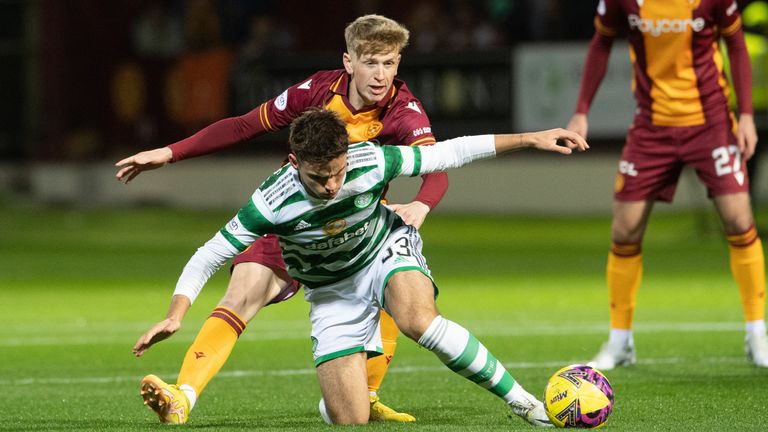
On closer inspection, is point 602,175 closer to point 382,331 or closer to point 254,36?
point 254,36

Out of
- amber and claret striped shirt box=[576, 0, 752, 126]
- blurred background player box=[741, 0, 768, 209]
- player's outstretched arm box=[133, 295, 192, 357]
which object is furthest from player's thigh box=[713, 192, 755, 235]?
blurred background player box=[741, 0, 768, 209]

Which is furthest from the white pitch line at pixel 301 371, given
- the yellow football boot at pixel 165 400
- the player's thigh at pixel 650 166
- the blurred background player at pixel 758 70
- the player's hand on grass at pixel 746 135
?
the blurred background player at pixel 758 70

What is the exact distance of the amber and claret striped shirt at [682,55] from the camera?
7.34 metres

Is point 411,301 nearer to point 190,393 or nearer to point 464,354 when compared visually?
point 464,354

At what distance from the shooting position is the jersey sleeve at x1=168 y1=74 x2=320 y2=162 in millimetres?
5996

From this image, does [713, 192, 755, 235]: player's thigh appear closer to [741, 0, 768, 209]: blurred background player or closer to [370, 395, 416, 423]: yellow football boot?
[370, 395, 416, 423]: yellow football boot

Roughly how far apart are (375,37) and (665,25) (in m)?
2.10

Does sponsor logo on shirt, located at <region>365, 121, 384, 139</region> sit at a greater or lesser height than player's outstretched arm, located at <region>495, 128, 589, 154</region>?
lesser

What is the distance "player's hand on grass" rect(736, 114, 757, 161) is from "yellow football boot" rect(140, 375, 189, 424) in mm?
3385

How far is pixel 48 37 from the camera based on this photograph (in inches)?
941

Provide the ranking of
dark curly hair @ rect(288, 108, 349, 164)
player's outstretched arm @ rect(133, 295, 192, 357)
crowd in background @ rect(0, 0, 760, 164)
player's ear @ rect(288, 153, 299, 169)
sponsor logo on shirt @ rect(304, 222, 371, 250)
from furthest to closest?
crowd in background @ rect(0, 0, 760, 164) → sponsor logo on shirt @ rect(304, 222, 371, 250) → player's ear @ rect(288, 153, 299, 169) → dark curly hair @ rect(288, 108, 349, 164) → player's outstretched arm @ rect(133, 295, 192, 357)

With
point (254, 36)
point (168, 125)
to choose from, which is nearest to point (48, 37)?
point (168, 125)

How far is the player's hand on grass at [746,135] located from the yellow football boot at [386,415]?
2559mm

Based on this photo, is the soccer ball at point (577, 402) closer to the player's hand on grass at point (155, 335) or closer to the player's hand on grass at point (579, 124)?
the player's hand on grass at point (155, 335)
